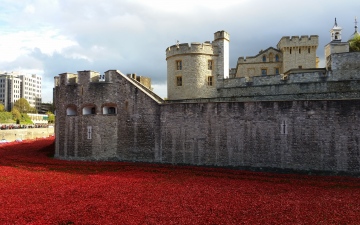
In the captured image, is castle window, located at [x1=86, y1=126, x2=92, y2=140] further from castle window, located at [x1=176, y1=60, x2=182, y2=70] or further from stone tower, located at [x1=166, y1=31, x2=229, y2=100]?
castle window, located at [x1=176, y1=60, x2=182, y2=70]

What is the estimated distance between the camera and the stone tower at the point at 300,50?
125 feet

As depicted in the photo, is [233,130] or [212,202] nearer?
[212,202]

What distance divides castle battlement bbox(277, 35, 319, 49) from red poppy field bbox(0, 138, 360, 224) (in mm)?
24882

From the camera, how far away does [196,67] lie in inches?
1157

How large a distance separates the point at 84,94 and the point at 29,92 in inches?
6387

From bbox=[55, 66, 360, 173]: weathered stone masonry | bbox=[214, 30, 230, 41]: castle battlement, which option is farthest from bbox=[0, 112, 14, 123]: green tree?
bbox=[214, 30, 230, 41]: castle battlement

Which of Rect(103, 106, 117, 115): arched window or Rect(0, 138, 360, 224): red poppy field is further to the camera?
Rect(103, 106, 117, 115): arched window

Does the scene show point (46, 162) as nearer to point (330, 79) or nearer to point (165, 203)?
point (165, 203)

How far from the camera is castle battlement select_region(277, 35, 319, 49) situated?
1494 inches

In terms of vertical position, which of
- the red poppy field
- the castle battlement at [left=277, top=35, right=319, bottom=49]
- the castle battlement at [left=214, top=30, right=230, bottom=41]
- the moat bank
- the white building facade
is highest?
the white building facade

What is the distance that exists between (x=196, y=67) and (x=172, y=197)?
1775 centimetres

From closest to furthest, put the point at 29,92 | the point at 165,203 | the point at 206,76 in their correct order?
the point at 165,203 → the point at 206,76 → the point at 29,92

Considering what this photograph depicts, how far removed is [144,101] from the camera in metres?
22.9

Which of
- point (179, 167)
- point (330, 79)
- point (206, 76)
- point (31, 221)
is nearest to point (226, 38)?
point (206, 76)
